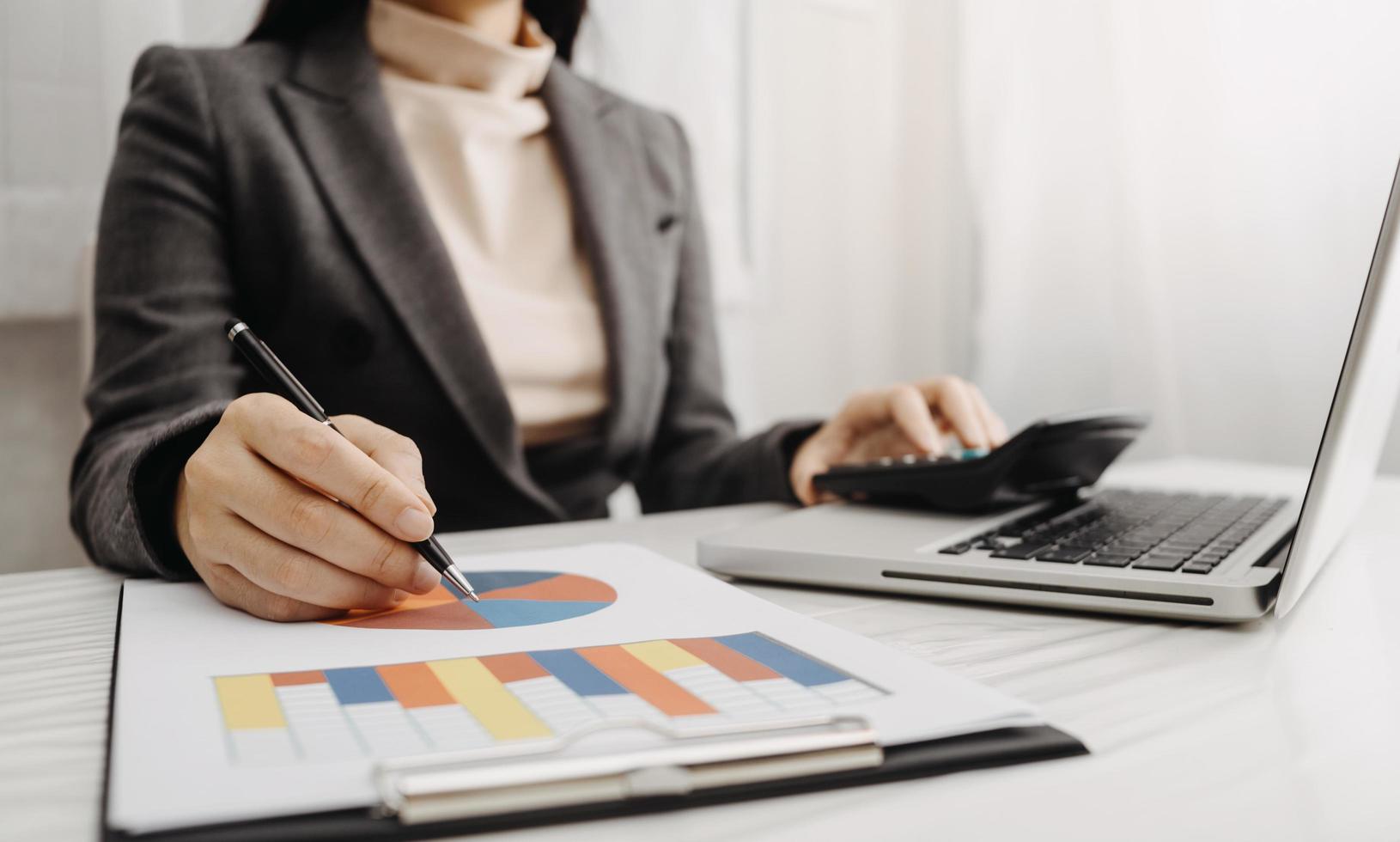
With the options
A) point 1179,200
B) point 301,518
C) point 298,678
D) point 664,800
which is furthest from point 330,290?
point 1179,200

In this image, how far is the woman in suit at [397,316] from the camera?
457mm

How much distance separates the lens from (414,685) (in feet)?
1.09

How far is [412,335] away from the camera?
90cm

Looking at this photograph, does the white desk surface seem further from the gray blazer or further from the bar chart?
the gray blazer

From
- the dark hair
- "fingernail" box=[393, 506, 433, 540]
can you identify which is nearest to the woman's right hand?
"fingernail" box=[393, 506, 433, 540]

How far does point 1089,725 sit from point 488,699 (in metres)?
0.19

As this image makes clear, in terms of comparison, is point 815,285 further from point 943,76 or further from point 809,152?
point 943,76

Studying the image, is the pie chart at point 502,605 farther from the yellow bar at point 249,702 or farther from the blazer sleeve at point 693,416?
the blazer sleeve at point 693,416

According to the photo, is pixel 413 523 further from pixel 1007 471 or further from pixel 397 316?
pixel 397 316

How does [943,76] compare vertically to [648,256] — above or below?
above

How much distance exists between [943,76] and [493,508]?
155 centimetres

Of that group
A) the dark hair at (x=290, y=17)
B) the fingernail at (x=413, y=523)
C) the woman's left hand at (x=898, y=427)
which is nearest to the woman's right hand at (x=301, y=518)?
the fingernail at (x=413, y=523)

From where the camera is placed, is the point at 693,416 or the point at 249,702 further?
the point at 693,416

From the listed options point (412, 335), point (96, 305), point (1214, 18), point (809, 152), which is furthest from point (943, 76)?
point (96, 305)
